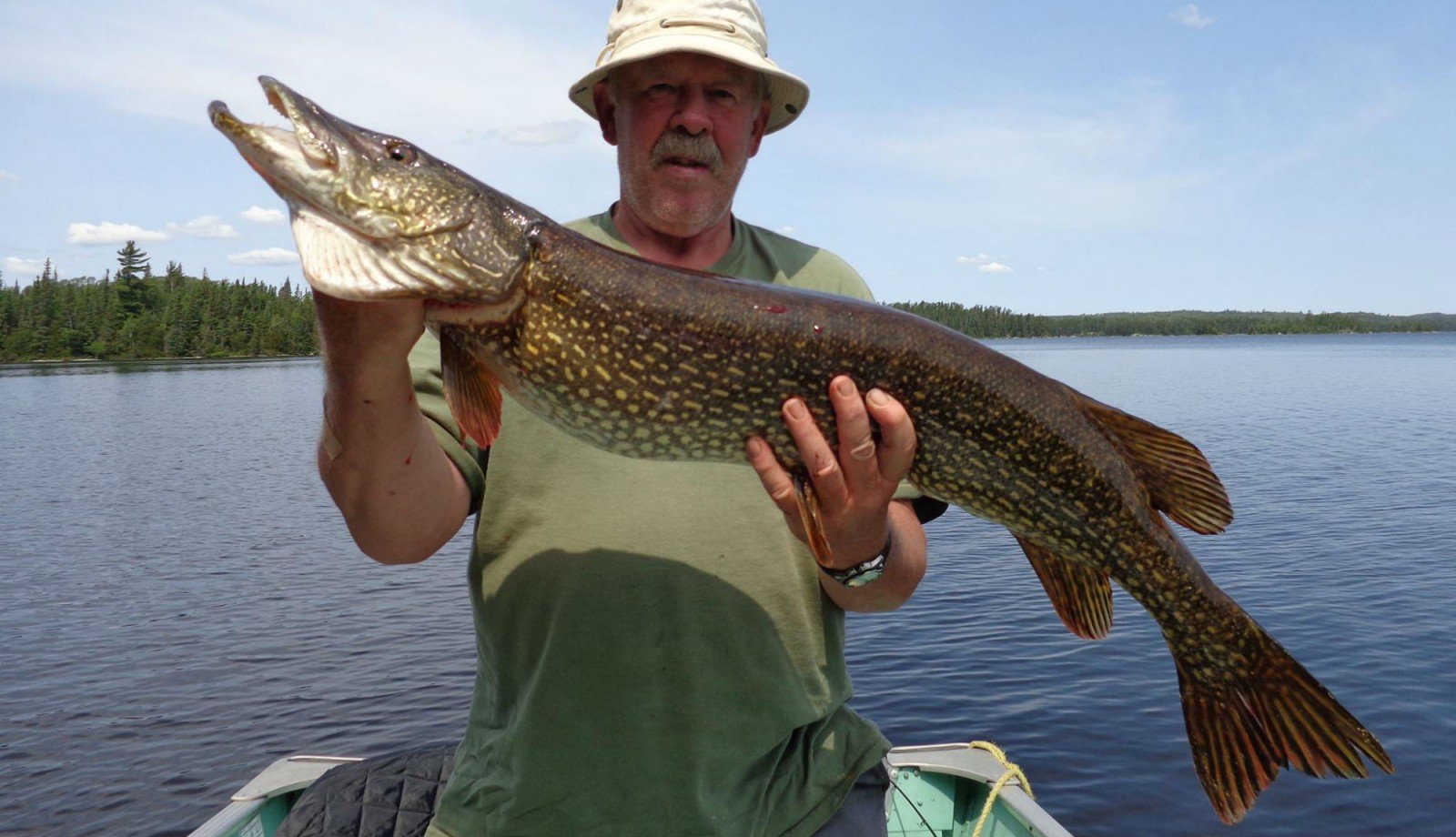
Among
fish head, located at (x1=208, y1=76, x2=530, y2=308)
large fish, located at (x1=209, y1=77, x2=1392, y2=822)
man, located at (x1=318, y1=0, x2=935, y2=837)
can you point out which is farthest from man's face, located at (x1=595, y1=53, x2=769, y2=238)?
fish head, located at (x1=208, y1=76, x2=530, y2=308)

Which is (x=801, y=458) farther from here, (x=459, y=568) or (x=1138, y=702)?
(x=459, y=568)

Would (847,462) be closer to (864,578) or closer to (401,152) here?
(864,578)

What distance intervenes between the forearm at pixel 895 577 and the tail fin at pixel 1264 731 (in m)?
0.84

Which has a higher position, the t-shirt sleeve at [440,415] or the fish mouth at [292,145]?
the fish mouth at [292,145]

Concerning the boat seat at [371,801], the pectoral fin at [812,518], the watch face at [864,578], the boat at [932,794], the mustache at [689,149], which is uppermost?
the mustache at [689,149]

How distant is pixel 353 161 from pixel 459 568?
607 inches

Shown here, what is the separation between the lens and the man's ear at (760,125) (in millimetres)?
3480

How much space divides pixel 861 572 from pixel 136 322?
113150 mm

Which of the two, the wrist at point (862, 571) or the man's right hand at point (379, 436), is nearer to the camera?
the man's right hand at point (379, 436)

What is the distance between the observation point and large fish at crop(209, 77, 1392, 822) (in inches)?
99.0

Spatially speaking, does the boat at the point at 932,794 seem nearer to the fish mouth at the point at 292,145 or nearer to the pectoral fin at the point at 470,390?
the pectoral fin at the point at 470,390

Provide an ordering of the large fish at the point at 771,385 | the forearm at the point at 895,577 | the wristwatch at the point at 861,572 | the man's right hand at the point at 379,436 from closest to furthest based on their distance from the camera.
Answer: the man's right hand at the point at 379,436, the large fish at the point at 771,385, the wristwatch at the point at 861,572, the forearm at the point at 895,577

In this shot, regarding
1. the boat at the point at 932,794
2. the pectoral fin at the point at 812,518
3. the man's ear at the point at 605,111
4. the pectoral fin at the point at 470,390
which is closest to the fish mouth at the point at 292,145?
the pectoral fin at the point at 470,390

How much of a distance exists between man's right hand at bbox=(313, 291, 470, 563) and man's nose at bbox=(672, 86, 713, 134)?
1048 millimetres
